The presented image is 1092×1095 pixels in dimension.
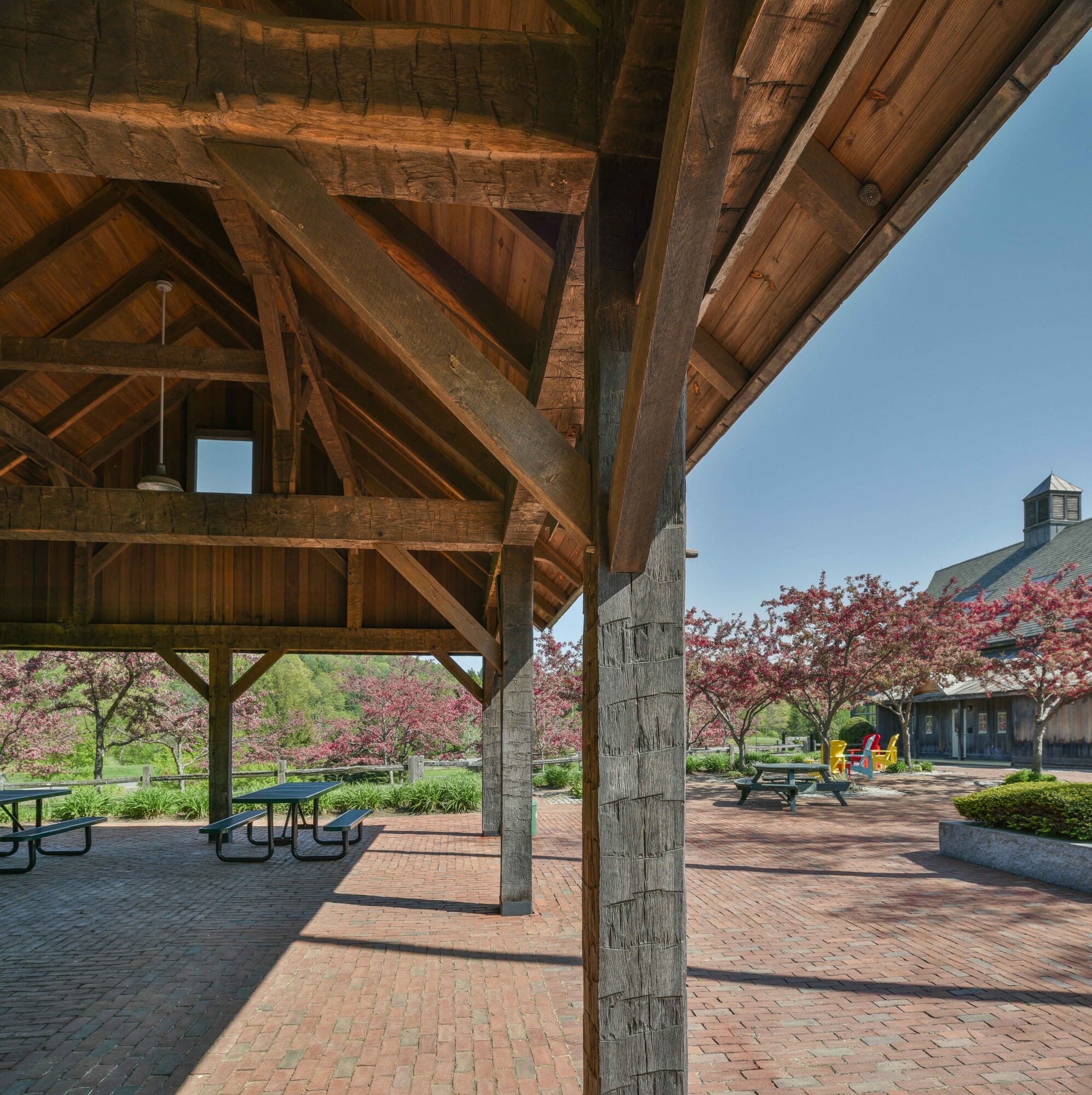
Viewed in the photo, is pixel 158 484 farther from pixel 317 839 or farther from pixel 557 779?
pixel 557 779

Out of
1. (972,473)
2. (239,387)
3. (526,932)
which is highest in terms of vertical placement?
(972,473)

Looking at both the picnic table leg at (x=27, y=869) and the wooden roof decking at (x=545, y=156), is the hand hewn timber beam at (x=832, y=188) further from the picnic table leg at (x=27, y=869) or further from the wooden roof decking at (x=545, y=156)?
the picnic table leg at (x=27, y=869)

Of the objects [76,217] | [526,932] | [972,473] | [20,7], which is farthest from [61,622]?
[972,473]

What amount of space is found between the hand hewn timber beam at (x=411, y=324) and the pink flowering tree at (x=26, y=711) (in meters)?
17.6

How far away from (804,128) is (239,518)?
209 inches

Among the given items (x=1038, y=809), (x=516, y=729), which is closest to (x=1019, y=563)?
(x=1038, y=809)

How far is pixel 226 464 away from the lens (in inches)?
434

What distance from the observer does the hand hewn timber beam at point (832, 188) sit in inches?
77.8

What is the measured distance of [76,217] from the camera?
716 centimetres

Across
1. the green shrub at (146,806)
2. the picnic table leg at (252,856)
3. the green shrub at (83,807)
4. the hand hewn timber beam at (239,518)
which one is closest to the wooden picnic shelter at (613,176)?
the hand hewn timber beam at (239,518)

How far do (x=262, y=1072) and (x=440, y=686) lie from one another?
748 inches

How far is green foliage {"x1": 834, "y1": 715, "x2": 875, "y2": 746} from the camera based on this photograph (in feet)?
88.9

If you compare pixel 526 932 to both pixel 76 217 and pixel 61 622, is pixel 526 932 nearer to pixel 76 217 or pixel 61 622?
pixel 76 217

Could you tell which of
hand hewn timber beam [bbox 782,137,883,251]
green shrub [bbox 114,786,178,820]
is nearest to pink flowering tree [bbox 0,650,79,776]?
Answer: green shrub [bbox 114,786,178,820]
